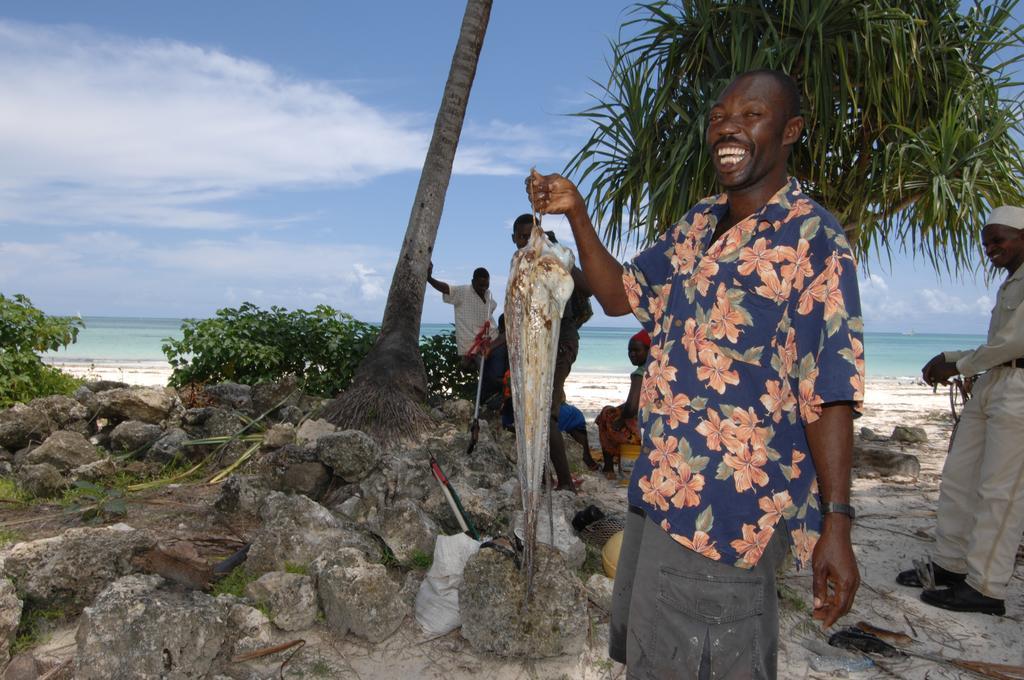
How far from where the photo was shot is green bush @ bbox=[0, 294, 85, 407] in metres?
6.25

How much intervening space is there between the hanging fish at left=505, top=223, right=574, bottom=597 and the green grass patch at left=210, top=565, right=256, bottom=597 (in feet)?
6.53

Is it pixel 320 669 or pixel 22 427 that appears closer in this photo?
pixel 320 669

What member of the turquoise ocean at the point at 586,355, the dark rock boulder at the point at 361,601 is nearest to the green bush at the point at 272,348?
the dark rock boulder at the point at 361,601

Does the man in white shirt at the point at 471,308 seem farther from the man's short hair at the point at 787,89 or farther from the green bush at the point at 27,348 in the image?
the man's short hair at the point at 787,89

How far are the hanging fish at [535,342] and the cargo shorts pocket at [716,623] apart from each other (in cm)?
42

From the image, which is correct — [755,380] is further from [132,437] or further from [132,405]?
[132,405]

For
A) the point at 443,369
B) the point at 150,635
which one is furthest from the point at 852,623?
the point at 443,369

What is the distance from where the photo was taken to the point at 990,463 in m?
3.63

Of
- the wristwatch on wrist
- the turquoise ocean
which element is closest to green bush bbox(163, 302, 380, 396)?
the wristwatch on wrist

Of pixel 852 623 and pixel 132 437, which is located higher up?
pixel 132 437

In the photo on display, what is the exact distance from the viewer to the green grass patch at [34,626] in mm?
2924

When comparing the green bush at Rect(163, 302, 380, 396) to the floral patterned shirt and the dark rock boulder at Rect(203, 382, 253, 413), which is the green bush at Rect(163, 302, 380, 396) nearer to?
the dark rock boulder at Rect(203, 382, 253, 413)

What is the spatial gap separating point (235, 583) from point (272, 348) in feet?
13.9

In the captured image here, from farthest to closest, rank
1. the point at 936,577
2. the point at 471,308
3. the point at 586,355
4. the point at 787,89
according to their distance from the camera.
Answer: the point at 586,355 < the point at 471,308 < the point at 936,577 < the point at 787,89
